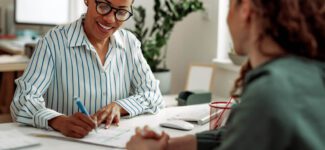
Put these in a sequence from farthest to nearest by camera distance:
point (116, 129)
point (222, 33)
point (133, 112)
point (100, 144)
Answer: point (222, 33)
point (133, 112)
point (116, 129)
point (100, 144)

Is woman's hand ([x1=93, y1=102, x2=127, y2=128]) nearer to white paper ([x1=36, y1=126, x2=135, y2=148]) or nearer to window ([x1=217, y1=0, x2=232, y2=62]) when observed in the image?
white paper ([x1=36, y1=126, x2=135, y2=148])

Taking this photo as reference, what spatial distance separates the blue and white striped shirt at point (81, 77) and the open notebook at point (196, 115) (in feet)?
0.40

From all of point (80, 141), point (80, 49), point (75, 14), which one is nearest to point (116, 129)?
point (80, 141)

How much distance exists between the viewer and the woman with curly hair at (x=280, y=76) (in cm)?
67

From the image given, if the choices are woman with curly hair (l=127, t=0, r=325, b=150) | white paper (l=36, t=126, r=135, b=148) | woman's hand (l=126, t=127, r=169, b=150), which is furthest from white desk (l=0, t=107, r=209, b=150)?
woman with curly hair (l=127, t=0, r=325, b=150)

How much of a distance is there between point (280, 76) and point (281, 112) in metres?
0.06

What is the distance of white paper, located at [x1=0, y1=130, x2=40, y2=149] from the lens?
1.36 meters

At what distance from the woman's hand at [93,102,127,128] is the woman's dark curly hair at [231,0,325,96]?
965mm

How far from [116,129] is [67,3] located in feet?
10.2

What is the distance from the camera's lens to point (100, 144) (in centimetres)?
141

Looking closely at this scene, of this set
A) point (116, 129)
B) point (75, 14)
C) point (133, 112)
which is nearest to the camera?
point (116, 129)

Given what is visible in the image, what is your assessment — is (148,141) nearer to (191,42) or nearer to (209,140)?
(209,140)

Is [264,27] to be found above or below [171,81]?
above

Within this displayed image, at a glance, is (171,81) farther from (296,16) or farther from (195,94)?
(296,16)
